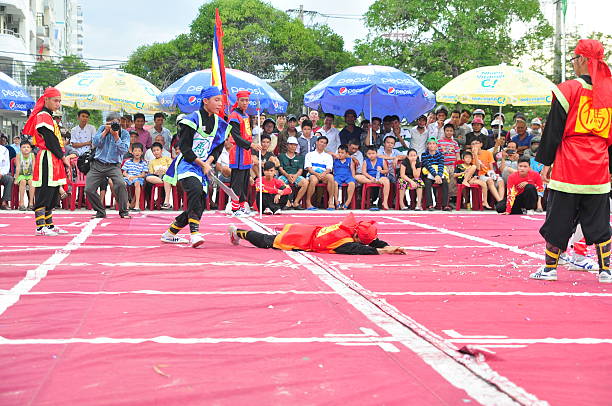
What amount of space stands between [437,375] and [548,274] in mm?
3636

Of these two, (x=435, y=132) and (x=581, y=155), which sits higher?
(x=435, y=132)

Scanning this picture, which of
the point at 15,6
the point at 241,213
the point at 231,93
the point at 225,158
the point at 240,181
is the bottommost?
the point at 241,213

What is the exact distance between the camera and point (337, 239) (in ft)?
29.2

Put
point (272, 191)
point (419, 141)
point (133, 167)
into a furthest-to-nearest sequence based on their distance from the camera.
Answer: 1. point (419, 141)
2. point (133, 167)
3. point (272, 191)

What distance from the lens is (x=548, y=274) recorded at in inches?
287

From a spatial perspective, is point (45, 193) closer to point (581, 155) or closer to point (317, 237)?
point (317, 237)

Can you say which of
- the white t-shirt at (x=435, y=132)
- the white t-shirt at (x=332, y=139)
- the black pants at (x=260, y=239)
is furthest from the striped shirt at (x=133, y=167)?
the black pants at (x=260, y=239)

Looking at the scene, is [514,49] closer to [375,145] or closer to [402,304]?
[375,145]

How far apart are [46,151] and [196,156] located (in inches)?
99.6

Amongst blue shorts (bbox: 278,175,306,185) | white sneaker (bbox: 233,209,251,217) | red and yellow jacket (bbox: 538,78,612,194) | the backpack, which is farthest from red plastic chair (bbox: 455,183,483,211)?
red and yellow jacket (bbox: 538,78,612,194)

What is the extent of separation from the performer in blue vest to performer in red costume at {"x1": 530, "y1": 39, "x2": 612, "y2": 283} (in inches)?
155

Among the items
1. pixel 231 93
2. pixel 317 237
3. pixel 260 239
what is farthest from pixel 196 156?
pixel 231 93

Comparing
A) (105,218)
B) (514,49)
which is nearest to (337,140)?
(105,218)

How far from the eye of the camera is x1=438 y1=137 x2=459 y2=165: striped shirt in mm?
17984
